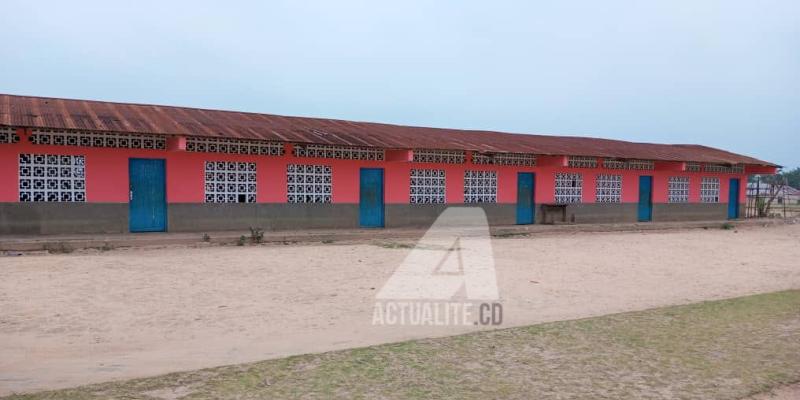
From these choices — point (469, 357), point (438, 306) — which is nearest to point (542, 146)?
point (438, 306)

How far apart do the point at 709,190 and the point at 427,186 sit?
15232 mm

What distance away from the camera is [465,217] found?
67.4 feet

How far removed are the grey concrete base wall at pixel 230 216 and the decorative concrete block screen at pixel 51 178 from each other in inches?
8.8

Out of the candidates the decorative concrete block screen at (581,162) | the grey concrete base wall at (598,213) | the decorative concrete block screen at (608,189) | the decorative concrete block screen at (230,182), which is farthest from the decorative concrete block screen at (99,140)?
the decorative concrete block screen at (608,189)

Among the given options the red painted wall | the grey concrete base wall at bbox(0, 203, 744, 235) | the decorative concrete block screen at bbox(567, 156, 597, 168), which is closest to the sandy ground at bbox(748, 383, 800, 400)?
the grey concrete base wall at bbox(0, 203, 744, 235)

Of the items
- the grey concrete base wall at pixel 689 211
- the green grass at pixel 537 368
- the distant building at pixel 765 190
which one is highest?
the distant building at pixel 765 190

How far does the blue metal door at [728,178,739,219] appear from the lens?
28.4m

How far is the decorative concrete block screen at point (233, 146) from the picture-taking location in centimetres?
1570

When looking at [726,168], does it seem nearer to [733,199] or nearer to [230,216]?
[733,199]

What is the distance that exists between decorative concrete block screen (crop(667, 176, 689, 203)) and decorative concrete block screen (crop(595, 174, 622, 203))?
123 inches

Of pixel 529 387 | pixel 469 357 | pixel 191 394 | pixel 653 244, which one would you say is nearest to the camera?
pixel 191 394

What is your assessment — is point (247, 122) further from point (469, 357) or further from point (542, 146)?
point (469, 357)

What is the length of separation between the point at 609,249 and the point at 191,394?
13.2 m

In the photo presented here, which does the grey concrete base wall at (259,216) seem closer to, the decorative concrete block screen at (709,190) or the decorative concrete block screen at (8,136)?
the decorative concrete block screen at (8,136)
